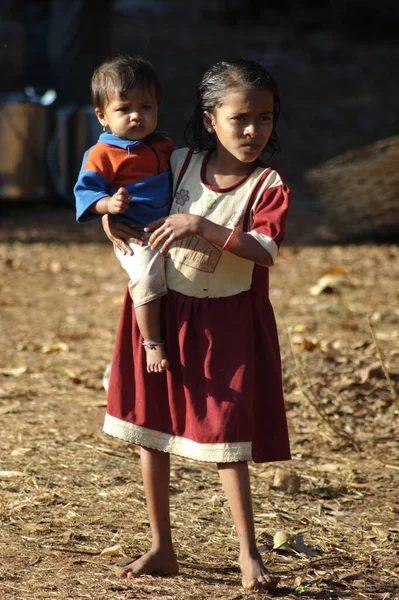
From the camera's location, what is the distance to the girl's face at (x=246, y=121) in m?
2.81

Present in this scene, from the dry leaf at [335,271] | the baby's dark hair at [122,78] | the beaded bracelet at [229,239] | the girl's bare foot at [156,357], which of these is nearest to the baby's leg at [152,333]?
the girl's bare foot at [156,357]

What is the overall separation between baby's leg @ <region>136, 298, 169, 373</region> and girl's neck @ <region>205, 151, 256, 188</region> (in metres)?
0.40

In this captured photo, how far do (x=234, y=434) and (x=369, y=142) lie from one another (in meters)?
10.7

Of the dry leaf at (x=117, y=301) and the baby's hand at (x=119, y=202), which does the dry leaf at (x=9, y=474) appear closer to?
the baby's hand at (x=119, y=202)

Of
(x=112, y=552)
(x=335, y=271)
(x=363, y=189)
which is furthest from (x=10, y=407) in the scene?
(x=363, y=189)

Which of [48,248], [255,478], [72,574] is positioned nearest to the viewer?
[72,574]

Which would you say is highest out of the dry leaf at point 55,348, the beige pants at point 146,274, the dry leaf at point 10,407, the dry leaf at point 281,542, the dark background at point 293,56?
the dark background at point 293,56

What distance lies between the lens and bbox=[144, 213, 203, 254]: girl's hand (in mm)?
2764

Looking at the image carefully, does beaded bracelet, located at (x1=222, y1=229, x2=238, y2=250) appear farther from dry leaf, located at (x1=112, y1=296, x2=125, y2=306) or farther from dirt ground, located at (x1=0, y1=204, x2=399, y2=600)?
dry leaf, located at (x1=112, y1=296, x2=125, y2=306)

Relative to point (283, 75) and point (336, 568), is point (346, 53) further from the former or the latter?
point (336, 568)

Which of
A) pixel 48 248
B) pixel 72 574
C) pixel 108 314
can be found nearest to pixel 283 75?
pixel 48 248

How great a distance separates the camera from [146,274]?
2.92 metres

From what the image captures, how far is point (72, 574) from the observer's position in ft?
10.3

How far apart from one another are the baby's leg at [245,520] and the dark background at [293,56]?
694cm
